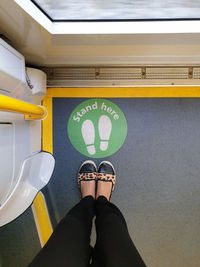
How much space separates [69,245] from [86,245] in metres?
0.08

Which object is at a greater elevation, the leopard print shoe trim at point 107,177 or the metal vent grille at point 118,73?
the metal vent grille at point 118,73

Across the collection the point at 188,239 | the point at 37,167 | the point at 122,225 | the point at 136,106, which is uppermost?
the point at 136,106

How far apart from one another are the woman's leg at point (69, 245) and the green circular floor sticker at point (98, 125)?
472mm

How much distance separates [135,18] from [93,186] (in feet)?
3.15

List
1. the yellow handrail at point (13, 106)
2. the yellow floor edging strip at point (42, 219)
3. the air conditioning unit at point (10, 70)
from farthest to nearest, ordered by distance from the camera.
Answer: the yellow floor edging strip at point (42, 219), the air conditioning unit at point (10, 70), the yellow handrail at point (13, 106)

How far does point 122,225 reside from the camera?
32.2 inches

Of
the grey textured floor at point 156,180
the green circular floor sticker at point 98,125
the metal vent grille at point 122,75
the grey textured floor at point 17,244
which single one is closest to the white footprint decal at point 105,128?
the green circular floor sticker at point 98,125

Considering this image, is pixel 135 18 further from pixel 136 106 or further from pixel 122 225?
pixel 122 225

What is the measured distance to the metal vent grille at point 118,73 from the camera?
3.84ft

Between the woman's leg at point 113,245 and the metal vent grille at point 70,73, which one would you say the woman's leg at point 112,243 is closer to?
the woman's leg at point 113,245

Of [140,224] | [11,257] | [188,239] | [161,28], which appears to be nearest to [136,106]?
[161,28]

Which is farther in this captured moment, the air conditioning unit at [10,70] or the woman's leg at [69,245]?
the air conditioning unit at [10,70]

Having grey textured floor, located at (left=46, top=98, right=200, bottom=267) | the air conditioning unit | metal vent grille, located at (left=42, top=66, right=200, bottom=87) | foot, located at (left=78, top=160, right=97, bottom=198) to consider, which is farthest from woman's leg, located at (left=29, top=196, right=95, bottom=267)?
metal vent grille, located at (left=42, top=66, right=200, bottom=87)

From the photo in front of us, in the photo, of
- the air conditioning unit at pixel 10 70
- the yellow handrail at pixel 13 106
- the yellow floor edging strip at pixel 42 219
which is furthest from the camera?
the yellow floor edging strip at pixel 42 219
